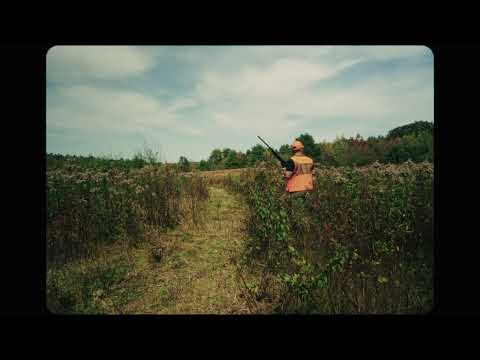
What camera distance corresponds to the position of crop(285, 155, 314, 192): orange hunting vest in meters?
4.19

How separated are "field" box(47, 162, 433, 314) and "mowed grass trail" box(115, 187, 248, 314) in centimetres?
2

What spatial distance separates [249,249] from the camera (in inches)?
130

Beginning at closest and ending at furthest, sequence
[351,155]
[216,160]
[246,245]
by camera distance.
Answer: [246,245]
[351,155]
[216,160]

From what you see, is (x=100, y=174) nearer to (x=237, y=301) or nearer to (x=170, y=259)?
(x=170, y=259)

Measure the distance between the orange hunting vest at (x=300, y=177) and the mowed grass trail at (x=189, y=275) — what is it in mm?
1400

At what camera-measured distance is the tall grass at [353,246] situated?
2.07 meters

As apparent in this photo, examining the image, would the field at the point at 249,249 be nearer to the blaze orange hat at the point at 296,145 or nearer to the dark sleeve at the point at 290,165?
the dark sleeve at the point at 290,165

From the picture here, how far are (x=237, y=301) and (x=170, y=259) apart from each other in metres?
1.52

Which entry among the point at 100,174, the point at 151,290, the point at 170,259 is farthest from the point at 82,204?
the point at 151,290

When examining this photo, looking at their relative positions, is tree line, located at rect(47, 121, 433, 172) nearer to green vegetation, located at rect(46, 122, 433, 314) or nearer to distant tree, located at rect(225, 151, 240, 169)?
green vegetation, located at rect(46, 122, 433, 314)

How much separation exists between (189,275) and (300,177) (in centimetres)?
268

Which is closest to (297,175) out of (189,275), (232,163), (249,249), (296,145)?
(296,145)

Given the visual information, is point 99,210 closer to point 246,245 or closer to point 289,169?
point 246,245

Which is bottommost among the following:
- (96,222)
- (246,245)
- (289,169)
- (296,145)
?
(246,245)
